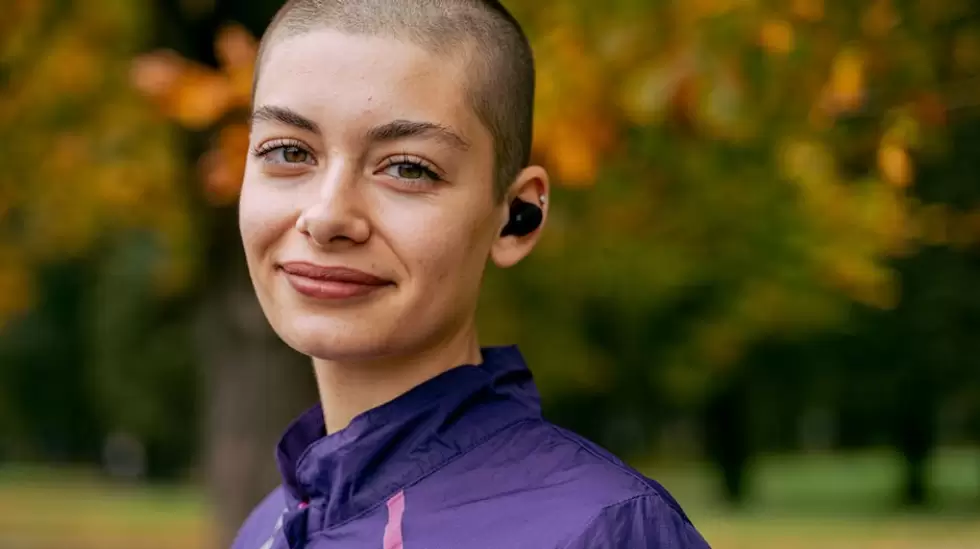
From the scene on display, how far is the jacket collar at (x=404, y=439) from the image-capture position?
1926 millimetres

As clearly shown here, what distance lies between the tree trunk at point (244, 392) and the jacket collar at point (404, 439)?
3.94 m

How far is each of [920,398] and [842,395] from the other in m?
1.38

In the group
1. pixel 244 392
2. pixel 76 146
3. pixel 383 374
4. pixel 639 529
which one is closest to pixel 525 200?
pixel 383 374

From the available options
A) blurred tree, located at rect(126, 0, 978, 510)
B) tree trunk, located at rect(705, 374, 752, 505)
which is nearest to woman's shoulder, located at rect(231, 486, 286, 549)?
blurred tree, located at rect(126, 0, 978, 510)

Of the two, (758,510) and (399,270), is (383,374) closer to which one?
(399,270)

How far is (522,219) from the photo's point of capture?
2.16 m

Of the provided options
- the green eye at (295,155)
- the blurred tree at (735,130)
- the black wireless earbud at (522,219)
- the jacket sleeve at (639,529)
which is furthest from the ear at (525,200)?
the blurred tree at (735,130)

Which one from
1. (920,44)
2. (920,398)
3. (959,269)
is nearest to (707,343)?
(959,269)

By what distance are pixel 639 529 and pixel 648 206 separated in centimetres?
532

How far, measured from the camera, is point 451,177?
6.46 ft

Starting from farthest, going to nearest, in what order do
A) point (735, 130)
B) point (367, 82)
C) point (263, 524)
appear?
point (735, 130), point (263, 524), point (367, 82)

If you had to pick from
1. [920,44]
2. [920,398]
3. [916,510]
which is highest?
[920,44]

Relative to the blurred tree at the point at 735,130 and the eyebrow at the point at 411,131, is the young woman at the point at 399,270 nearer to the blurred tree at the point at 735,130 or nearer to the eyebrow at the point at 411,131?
the eyebrow at the point at 411,131

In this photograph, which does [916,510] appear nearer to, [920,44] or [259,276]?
[920,44]
